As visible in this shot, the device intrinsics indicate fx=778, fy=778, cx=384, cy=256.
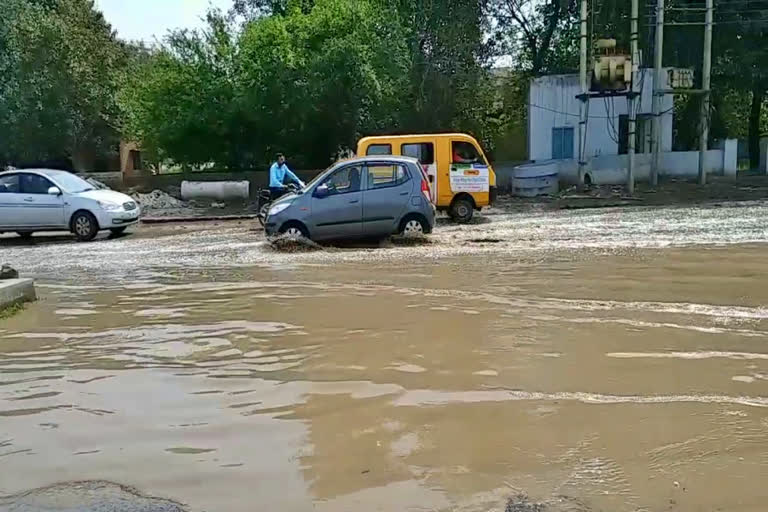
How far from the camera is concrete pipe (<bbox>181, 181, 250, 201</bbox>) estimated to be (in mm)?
23844

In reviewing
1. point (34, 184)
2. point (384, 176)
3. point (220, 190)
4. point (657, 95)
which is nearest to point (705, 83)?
point (657, 95)

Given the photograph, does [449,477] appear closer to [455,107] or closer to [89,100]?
[455,107]

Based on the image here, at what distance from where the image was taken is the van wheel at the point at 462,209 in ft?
55.6

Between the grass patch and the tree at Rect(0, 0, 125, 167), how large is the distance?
21.5 metres

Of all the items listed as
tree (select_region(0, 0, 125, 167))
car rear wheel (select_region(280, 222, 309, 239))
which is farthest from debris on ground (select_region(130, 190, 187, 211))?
car rear wheel (select_region(280, 222, 309, 239))

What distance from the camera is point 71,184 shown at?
1677 centimetres

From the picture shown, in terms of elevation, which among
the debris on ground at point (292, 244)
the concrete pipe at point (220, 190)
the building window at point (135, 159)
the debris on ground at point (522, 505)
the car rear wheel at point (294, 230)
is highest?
the building window at point (135, 159)

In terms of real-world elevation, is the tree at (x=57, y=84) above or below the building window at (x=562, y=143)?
above

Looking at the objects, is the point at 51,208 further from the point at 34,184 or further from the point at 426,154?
the point at 426,154

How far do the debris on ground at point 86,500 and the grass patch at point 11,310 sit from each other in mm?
4795

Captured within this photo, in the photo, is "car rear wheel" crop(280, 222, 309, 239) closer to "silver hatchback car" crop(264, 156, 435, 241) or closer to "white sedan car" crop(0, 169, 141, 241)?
"silver hatchback car" crop(264, 156, 435, 241)

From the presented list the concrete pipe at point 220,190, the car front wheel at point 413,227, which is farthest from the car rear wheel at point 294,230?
the concrete pipe at point 220,190

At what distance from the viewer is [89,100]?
94.3 ft

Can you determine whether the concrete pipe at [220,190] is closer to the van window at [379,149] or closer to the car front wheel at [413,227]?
the van window at [379,149]
